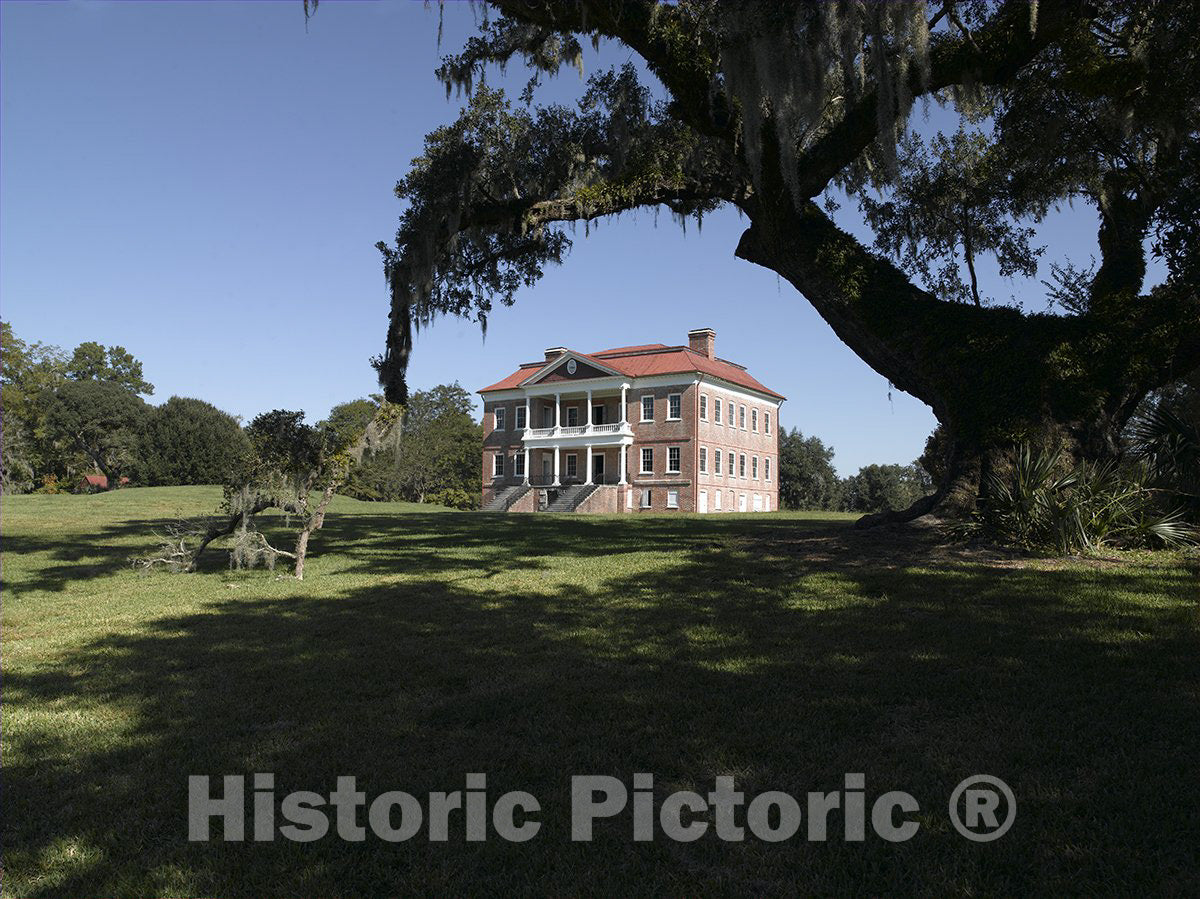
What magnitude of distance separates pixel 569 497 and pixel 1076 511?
115 feet

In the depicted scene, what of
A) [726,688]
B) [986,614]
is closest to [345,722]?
[726,688]

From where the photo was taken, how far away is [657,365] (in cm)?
4519

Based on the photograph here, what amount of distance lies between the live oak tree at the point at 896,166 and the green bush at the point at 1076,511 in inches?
27.3

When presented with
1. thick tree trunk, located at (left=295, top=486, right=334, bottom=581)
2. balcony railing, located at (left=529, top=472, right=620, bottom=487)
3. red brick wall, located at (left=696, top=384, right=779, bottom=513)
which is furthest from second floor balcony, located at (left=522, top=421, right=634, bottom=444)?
thick tree trunk, located at (left=295, top=486, right=334, bottom=581)

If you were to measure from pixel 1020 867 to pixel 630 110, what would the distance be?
1334cm

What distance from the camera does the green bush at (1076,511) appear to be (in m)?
Answer: 9.34

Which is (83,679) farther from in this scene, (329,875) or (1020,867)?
(1020,867)

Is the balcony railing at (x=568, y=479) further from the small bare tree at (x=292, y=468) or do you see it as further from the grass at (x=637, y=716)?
the grass at (x=637, y=716)

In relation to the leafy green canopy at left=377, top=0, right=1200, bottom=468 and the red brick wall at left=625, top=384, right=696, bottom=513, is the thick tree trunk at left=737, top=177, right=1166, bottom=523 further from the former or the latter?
the red brick wall at left=625, top=384, right=696, bottom=513

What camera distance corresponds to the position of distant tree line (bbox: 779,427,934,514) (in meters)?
68.0

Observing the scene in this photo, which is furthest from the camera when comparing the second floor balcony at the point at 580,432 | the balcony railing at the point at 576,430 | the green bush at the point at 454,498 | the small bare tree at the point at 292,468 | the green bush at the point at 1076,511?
the green bush at the point at 454,498

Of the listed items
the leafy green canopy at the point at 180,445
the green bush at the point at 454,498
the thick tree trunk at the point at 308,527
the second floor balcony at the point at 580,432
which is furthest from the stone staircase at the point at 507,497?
the thick tree trunk at the point at 308,527

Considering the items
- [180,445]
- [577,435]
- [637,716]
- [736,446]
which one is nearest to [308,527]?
[637,716]

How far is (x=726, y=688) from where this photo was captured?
504 cm
